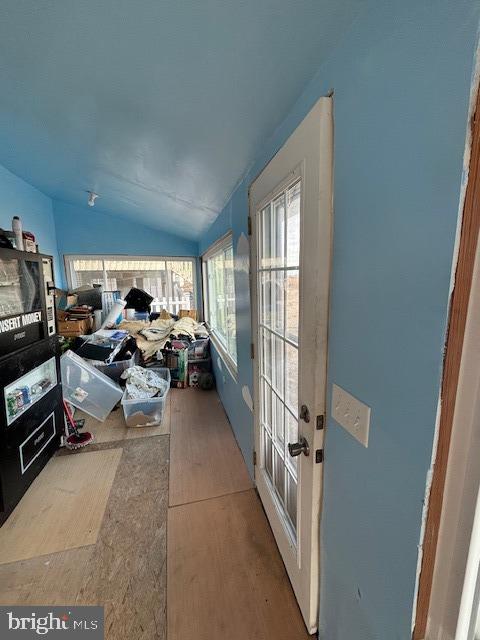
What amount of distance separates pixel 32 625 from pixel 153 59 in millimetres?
2387

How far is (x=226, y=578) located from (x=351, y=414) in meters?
1.24

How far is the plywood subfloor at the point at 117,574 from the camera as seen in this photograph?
3.79 feet

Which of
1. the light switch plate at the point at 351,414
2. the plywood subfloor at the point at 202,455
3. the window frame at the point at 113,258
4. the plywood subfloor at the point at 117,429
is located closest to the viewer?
the light switch plate at the point at 351,414

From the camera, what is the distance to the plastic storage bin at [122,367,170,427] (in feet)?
A: 8.59

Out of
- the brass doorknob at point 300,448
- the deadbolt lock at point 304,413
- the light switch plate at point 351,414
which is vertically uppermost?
the light switch plate at point 351,414

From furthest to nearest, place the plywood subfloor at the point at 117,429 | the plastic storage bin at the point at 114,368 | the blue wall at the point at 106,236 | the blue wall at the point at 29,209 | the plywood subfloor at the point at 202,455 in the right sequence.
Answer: the blue wall at the point at 106,236
the plastic storage bin at the point at 114,368
the blue wall at the point at 29,209
the plywood subfloor at the point at 117,429
the plywood subfloor at the point at 202,455

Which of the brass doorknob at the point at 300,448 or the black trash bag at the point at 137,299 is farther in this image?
the black trash bag at the point at 137,299

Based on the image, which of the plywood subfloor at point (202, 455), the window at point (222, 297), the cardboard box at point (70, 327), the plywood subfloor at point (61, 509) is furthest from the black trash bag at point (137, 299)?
the plywood subfloor at point (61, 509)

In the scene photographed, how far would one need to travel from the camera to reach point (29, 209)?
10.8 feet

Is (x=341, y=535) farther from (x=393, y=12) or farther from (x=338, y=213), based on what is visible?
(x=393, y=12)

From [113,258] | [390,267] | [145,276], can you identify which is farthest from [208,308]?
[390,267]

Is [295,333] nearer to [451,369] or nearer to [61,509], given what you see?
[451,369]

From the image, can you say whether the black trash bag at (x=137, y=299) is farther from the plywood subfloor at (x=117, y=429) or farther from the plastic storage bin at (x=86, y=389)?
the plywood subfloor at (x=117, y=429)

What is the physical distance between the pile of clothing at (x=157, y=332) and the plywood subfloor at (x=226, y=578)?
91.8 inches
